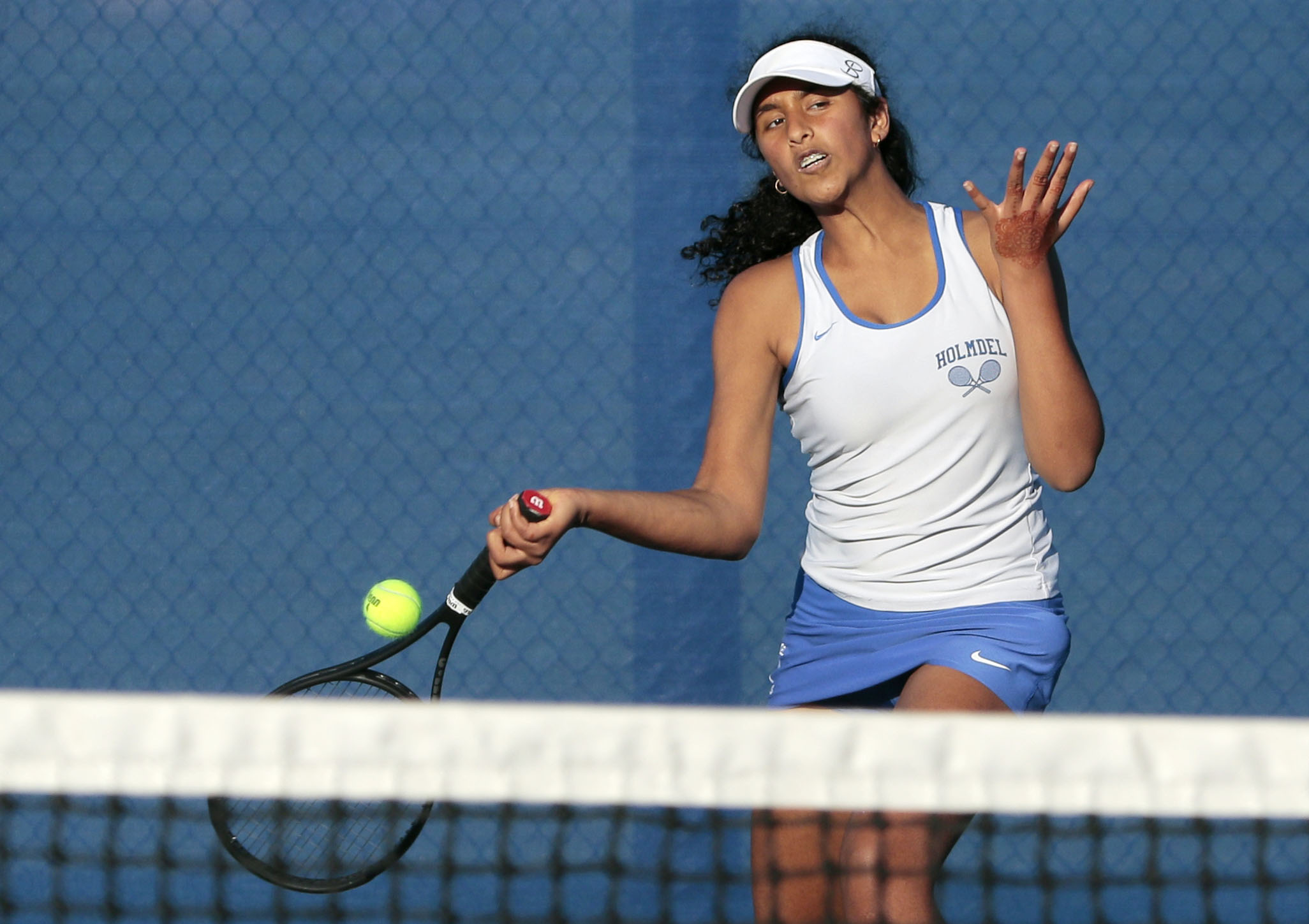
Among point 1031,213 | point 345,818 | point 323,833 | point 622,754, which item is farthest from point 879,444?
point 323,833

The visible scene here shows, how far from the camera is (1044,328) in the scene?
4.97 feet

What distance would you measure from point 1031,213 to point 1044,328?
0.42 ft

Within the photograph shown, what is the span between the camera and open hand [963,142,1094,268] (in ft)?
4.69

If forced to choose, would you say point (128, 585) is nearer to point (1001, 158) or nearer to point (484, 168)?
point (484, 168)

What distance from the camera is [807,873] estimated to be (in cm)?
159

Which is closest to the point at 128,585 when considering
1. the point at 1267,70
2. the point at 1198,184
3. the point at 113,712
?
the point at 113,712

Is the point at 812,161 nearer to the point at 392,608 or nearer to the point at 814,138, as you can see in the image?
the point at 814,138

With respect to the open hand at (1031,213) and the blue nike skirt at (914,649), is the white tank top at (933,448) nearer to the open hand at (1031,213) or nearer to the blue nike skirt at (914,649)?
the blue nike skirt at (914,649)

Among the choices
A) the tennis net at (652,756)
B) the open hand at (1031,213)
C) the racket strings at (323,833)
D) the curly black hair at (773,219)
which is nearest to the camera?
the tennis net at (652,756)

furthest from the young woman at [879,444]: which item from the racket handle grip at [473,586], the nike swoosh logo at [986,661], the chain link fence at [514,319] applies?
the chain link fence at [514,319]

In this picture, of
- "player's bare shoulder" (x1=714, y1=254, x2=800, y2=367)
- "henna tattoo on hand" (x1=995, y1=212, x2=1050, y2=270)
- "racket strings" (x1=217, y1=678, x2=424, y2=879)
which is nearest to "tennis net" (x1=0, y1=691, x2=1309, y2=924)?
"henna tattoo on hand" (x1=995, y1=212, x2=1050, y2=270)

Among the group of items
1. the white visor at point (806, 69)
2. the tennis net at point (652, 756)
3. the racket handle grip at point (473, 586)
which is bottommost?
the tennis net at point (652, 756)

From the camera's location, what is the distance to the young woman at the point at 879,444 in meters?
1.52

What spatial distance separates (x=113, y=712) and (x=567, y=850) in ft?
7.90
